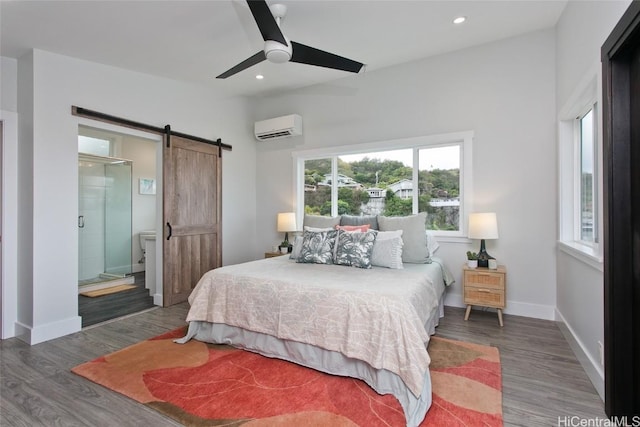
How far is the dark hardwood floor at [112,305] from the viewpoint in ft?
11.9

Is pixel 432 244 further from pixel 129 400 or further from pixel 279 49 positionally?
pixel 129 400

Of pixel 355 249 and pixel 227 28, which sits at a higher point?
pixel 227 28

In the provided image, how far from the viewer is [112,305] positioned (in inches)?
161

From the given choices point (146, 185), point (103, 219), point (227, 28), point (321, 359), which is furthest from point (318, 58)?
point (146, 185)

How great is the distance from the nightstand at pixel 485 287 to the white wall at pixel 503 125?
457 millimetres

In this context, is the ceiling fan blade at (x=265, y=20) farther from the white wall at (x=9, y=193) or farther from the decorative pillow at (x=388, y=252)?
the white wall at (x=9, y=193)

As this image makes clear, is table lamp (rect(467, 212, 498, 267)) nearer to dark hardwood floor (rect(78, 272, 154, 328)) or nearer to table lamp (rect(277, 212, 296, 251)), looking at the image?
table lamp (rect(277, 212, 296, 251))

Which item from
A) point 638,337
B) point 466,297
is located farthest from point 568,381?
point 466,297

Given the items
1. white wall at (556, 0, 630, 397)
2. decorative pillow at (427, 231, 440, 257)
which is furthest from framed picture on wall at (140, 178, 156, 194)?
white wall at (556, 0, 630, 397)

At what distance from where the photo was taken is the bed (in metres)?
1.89

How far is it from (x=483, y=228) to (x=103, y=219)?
604cm

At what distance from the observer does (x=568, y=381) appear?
2119 mm

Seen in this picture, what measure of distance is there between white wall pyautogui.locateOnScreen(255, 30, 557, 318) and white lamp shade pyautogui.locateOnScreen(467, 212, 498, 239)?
0.35m

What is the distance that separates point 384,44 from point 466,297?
2.88 m
